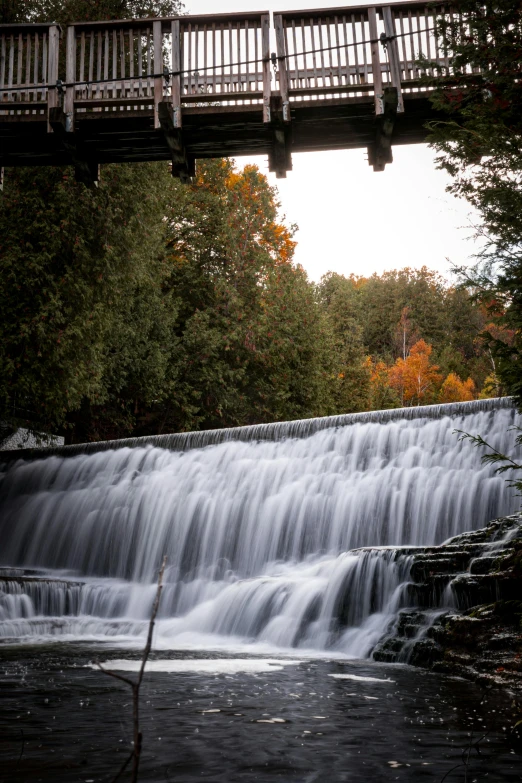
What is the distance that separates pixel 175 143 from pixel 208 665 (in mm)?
6798

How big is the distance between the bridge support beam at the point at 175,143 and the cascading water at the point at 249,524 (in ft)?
19.9

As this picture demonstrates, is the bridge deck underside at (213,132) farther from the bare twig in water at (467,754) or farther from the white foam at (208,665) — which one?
the bare twig in water at (467,754)

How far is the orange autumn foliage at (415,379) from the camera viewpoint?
65625 mm

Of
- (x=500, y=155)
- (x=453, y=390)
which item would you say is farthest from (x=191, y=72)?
(x=453, y=390)

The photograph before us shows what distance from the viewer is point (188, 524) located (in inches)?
685

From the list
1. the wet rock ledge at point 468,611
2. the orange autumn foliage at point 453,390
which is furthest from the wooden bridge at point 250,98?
the orange autumn foliage at point 453,390

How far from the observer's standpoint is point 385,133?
11.6 m

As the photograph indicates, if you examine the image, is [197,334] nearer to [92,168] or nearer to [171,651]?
[92,168]

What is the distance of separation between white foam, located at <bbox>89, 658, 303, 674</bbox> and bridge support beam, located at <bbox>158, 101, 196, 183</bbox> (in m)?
6.68

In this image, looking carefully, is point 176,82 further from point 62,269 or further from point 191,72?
point 62,269

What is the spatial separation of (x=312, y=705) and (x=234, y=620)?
6147 millimetres

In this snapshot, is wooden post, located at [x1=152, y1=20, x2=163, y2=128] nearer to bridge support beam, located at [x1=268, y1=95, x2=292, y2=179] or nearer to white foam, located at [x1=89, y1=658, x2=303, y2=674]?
bridge support beam, located at [x1=268, y1=95, x2=292, y2=179]

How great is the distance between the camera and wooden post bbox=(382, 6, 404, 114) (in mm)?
11023

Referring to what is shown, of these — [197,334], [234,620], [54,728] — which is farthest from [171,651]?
[197,334]
